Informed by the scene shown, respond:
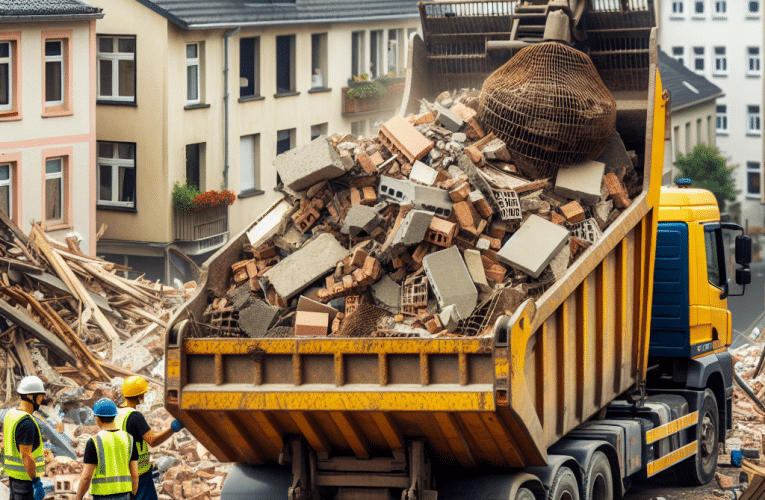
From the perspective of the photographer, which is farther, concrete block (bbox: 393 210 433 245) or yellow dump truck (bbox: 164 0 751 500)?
concrete block (bbox: 393 210 433 245)

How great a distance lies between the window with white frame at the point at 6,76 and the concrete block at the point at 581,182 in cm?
1657

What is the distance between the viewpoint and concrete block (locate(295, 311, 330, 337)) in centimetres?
827

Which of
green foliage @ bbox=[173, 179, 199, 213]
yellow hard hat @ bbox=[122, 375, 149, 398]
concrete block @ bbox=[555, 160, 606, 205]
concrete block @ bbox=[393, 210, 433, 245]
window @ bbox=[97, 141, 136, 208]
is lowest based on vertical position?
yellow hard hat @ bbox=[122, 375, 149, 398]

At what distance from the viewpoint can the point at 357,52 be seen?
36.4m

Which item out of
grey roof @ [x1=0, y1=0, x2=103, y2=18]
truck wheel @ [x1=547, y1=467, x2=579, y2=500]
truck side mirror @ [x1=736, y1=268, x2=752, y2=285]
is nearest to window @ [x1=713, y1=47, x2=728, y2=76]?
grey roof @ [x1=0, y1=0, x2=103, y2=18]

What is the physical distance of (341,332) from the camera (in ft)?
27.0

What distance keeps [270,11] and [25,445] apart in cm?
2474

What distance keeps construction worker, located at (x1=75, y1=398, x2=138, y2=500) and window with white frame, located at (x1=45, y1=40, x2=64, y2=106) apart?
18.0 meters

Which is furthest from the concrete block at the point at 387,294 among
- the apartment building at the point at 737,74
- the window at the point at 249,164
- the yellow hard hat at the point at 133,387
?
the apartment building at the point at 737,74

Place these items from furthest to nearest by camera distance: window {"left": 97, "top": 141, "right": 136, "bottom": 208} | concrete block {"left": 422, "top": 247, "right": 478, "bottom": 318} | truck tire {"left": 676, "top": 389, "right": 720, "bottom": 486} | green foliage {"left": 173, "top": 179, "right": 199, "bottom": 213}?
window {"left": 97, "top": 141, "right": 136, "bottom": 208} → green foliage {"left": 173, "top": 179, "right": 199, "bottom": 213} → truck tire {"left": 676, "top": 389, "right": 720, "bottom": 486} → concrete block {"left": 422, "top": 247, "right": 478, "bottom": 318}

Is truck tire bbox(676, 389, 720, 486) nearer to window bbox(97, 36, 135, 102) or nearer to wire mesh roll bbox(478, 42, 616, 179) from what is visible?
wire mesh roll bbox(478, 42, 616, 179)

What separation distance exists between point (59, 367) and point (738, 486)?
746 centimetres

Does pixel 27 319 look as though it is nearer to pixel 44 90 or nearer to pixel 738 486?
pixel 738 486

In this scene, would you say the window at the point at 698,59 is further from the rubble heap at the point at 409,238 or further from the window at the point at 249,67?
the rubble heap at the point at 409,238
